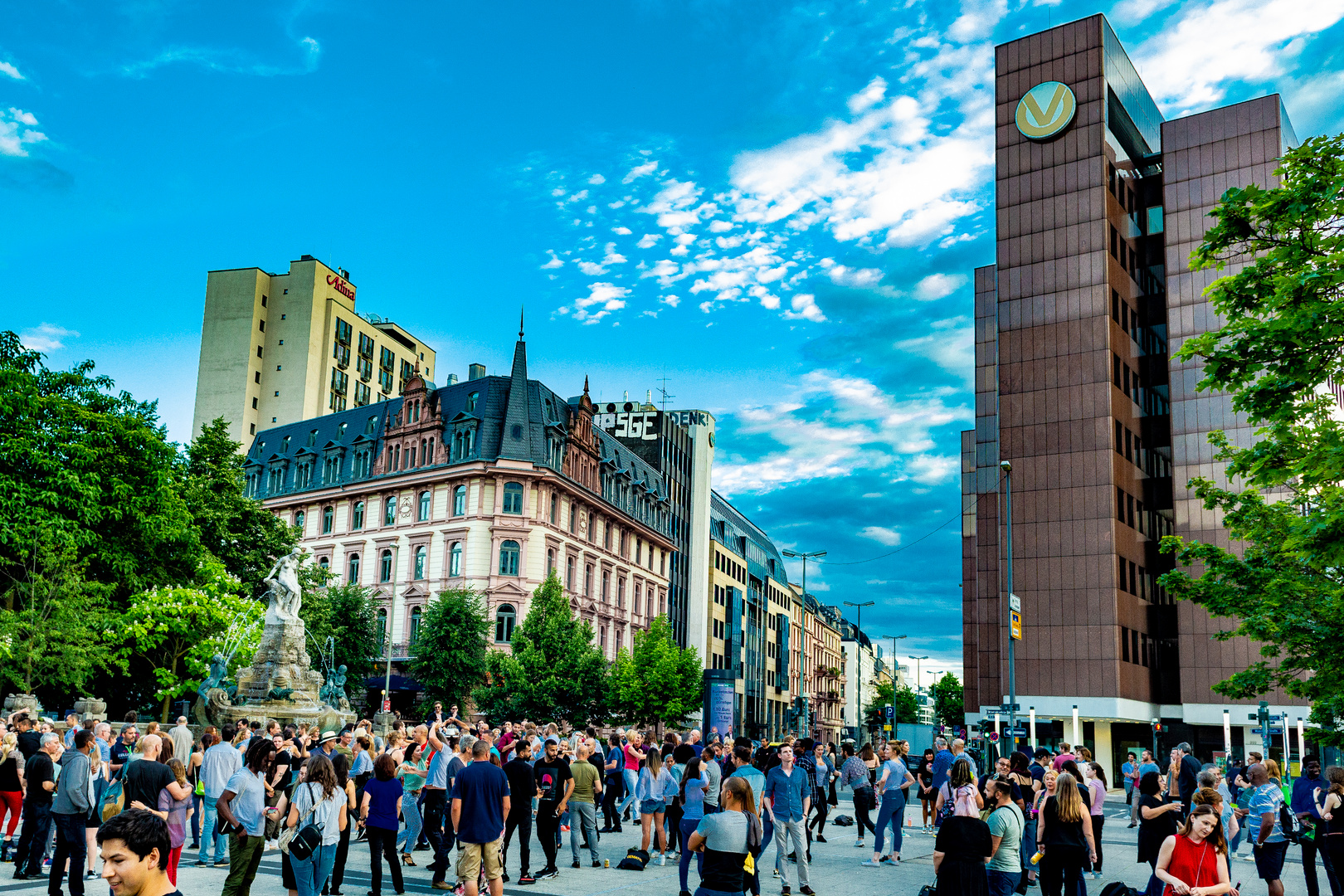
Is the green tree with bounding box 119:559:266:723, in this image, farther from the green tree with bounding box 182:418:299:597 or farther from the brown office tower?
the brown office tower

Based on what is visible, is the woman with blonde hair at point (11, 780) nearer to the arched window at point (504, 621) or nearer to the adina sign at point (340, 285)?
the arched window at point (504, 621)

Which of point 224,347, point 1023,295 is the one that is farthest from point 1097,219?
point 224,347

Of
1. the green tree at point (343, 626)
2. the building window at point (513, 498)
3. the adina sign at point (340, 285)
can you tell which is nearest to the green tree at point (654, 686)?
the building window at point (513, 498)

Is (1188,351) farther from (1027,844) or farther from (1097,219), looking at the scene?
(1097,219)

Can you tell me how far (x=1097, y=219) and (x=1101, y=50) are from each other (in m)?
9.46

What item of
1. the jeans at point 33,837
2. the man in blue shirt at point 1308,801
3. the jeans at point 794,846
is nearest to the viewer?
the jeans at point 33,837

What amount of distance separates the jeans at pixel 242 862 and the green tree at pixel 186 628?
29.2 m

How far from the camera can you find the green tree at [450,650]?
170 feet

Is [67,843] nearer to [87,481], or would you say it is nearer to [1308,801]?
[1308,801]

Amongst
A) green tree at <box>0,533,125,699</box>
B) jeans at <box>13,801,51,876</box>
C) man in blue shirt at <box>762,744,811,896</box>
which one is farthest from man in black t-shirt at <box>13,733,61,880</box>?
green tree at <box>0,533,125,699</box>

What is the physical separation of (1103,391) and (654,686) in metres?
28.1

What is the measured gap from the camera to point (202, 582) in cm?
4228

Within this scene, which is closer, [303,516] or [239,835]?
[239,835]

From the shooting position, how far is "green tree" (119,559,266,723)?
36.8 m
